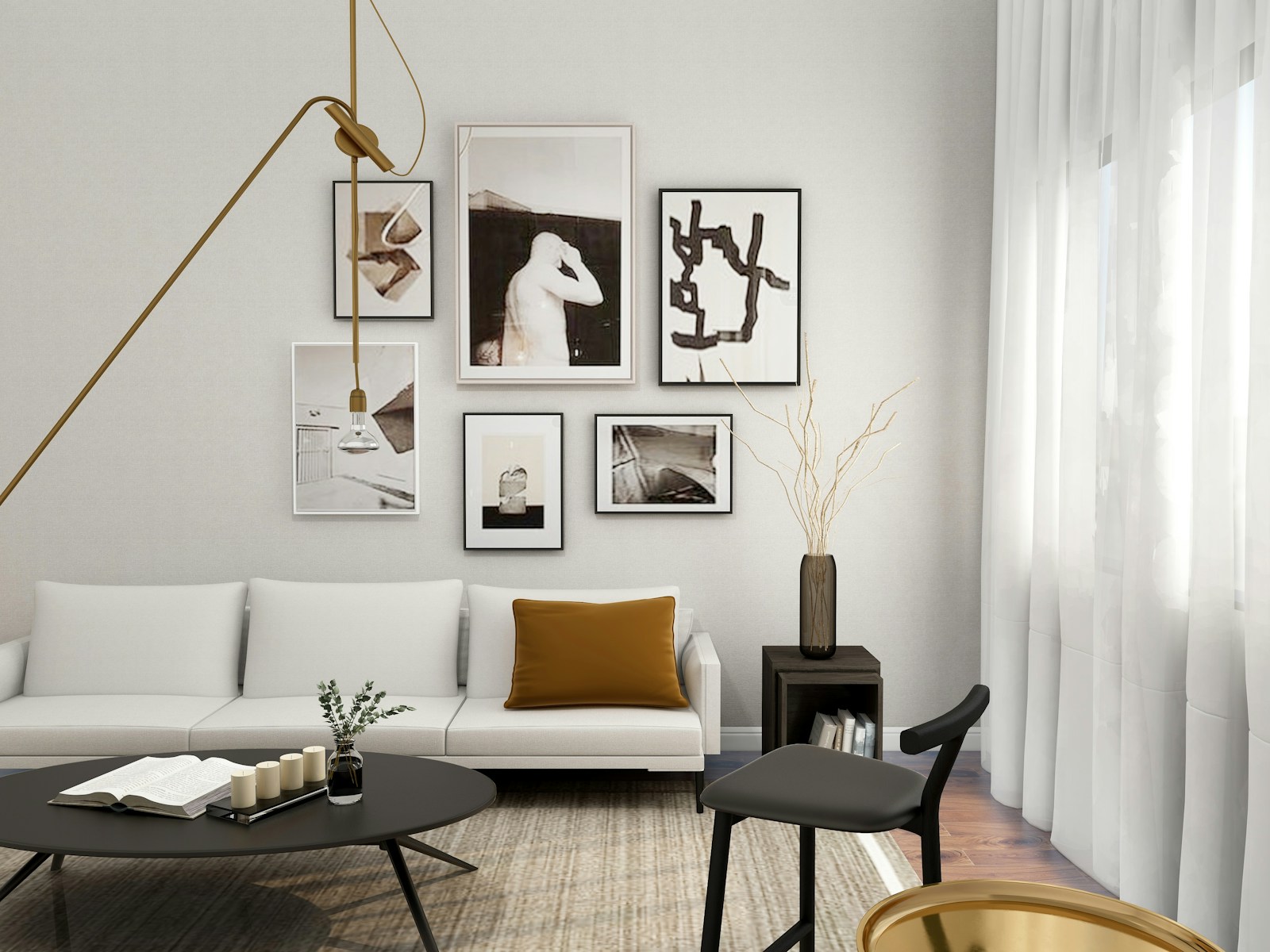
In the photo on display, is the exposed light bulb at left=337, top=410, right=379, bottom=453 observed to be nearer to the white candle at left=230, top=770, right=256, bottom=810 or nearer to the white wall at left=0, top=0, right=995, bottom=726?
the white candle at left=230, top=770, right=256, bottom=810

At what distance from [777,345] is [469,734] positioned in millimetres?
1994

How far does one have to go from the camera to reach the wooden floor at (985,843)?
2.82 m

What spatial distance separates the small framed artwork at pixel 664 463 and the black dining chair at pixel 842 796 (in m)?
1.89

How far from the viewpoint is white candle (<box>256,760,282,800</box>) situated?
7.79 feet

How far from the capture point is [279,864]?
2828 mm

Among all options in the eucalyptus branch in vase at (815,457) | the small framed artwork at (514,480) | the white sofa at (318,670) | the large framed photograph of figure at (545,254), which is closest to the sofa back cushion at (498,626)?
the white sofa at (318,670)

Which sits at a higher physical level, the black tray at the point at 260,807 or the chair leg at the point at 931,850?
the chair leg at the point at 931,850

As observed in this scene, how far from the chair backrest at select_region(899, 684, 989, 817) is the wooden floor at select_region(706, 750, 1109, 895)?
82 cm

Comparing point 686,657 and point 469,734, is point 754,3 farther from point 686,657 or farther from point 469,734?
point 469,734

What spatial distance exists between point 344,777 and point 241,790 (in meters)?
0.24

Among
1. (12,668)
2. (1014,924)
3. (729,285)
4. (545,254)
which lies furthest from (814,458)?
(12,668)

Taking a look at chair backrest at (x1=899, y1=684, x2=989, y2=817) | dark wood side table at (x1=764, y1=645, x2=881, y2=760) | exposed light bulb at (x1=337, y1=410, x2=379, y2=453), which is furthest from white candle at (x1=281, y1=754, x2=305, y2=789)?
dark wood side table at (x1=764, y1=645, x2=881, y2=760)

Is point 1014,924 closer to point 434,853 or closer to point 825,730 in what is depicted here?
point 434,853

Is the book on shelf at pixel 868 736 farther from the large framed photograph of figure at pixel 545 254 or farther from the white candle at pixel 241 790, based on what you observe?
the white candle at pixel 241 790
